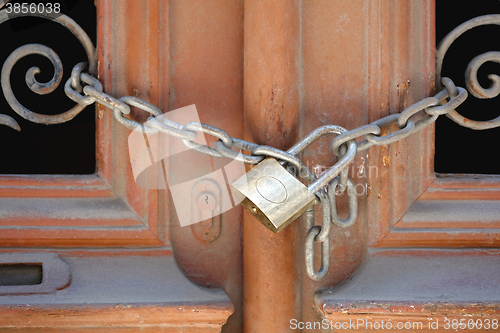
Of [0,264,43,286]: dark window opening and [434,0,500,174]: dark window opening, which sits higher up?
[434,0,500,174]: dark window opening

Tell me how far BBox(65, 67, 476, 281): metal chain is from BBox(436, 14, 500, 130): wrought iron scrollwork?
70mm

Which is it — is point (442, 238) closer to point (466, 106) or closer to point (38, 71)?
point (466, 106)

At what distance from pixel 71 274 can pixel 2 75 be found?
0.33m

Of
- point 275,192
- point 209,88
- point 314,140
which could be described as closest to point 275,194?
point 275,192

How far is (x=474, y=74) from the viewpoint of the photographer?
0.82 metres

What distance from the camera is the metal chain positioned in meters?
0.67

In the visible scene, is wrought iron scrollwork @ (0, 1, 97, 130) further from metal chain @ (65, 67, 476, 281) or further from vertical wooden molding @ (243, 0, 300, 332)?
vertical wooden molding @ (243, 0, 300, 332)

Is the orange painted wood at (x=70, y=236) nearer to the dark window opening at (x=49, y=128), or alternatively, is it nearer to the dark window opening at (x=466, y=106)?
the dark window opening at (x=49, y=128)

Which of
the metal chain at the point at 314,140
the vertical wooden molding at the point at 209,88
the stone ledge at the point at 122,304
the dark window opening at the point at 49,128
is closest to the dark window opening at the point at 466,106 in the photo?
the metal chain at the point at 314,140

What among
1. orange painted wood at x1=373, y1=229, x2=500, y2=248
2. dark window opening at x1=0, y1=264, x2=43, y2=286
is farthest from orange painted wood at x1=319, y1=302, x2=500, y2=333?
dark window opening at x1=0, y1=264, x2=43, y2=286

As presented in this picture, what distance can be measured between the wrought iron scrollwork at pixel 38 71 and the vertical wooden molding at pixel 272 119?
261 millimetres

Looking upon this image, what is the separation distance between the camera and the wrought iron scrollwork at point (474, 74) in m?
0.82

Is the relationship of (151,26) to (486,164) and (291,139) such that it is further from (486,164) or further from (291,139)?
(486,164)

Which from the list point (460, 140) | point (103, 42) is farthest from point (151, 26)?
point (460, 140)
